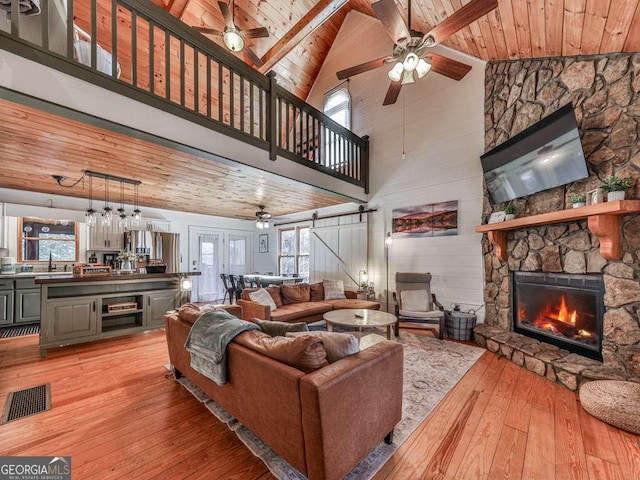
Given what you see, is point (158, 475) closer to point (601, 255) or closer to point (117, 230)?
point (601, 255)

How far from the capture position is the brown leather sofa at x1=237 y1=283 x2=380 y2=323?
163 inches

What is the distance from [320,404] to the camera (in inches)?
53.2

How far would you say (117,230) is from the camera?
6078mm

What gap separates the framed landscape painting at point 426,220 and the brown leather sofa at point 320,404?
11.3 ft

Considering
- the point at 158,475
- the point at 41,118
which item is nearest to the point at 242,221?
the point at 41,118

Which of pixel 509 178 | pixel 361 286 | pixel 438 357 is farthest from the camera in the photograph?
pixel 361 286

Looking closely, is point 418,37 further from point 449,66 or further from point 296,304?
point 296,304

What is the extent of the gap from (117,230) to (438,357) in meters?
6.88

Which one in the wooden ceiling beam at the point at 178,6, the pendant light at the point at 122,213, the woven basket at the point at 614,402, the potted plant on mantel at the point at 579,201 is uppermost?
the wooden ceiling beam at the point at 178,6

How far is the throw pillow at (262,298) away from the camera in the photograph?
4.25m

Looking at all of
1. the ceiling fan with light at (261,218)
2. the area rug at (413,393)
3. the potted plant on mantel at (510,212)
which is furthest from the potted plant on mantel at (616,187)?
the ceiling fan with light at (261,218)

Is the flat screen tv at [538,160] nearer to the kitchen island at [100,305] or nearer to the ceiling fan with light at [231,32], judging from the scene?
the ceiling fan with light at [231,32]

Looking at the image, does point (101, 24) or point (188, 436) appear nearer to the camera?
point (188, 436)

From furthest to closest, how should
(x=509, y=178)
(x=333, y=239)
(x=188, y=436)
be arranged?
1. (x=333, y=239)
2. (x=509, y=178)
3. (x=188, y=436)
